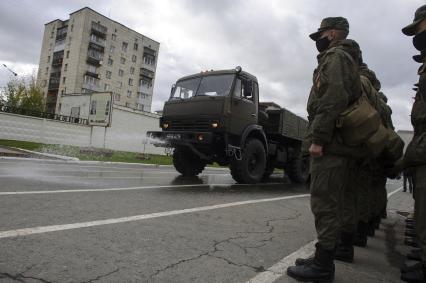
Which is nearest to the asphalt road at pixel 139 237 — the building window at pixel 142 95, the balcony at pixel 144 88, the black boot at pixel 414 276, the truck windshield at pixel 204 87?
the black boot at pixel 414 276

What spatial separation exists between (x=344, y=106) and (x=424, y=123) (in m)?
0.80

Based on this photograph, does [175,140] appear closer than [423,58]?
No

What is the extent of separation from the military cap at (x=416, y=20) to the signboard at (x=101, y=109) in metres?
21.0

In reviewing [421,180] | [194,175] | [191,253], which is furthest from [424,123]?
[194,175]

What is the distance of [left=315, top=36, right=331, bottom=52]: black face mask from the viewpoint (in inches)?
153

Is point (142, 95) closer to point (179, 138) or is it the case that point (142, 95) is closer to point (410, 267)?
point (179, 138)

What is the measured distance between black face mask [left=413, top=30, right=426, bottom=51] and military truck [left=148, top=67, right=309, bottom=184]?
20.4 ft

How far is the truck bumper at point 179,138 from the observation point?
9.71 m

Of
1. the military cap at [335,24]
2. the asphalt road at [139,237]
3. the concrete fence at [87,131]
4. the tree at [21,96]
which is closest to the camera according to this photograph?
the asphalt road at [139,237]

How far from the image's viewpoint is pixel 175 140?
10172 millimetres

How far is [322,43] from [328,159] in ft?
3.72

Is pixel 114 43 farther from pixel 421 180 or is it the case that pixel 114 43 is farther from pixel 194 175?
pixel 421 180

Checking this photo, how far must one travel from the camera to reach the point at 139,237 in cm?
397

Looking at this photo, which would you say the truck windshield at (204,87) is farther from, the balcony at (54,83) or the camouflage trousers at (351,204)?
the balcony at (54,83)
